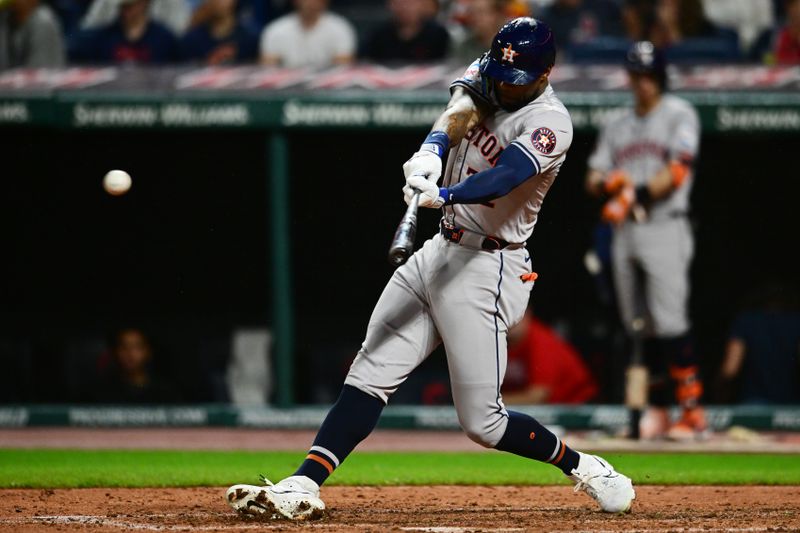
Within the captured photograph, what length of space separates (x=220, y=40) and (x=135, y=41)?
56 cm

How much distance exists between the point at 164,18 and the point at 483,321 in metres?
5.48

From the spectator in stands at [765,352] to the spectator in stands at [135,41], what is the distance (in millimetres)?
4084

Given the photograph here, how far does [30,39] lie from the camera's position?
8.45 metres

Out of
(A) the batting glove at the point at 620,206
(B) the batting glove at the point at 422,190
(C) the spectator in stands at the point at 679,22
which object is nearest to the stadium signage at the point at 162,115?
(A) the batting glove at the point at 620,206

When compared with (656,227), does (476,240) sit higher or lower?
higher

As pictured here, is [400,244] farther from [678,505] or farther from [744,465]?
[744,465]

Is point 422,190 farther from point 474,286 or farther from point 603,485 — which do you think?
point 603,485

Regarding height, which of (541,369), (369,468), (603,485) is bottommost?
(541,369)

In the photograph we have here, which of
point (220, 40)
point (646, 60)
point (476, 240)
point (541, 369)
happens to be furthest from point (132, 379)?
point (476, 240)

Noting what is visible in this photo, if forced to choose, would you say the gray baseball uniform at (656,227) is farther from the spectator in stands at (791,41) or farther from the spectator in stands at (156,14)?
the spectator in stands at (156,14)

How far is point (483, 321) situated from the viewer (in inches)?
169

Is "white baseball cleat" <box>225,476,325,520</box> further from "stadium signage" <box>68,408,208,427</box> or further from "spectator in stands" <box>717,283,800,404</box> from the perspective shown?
"spectator in stands" <box>717,283,800,404</box>

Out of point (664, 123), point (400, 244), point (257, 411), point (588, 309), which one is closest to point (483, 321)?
point (400, 244)

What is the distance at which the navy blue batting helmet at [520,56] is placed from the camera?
13.8ft
